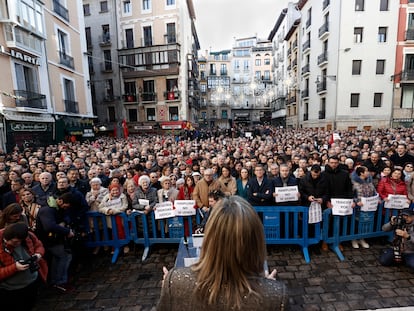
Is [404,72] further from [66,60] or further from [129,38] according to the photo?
[66,60]

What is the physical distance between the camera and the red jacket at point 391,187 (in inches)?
183

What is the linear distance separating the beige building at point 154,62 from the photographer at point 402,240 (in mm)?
25093

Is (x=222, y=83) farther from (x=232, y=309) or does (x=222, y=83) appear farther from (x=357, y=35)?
(x=232, y=309)

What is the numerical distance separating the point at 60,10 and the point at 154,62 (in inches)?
431

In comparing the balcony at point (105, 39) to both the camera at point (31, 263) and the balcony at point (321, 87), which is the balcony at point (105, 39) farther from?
the camera at point (31, 263)

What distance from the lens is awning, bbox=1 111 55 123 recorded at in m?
13.3

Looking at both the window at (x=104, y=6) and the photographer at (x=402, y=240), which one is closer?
the photographer at (x=402, y=240)

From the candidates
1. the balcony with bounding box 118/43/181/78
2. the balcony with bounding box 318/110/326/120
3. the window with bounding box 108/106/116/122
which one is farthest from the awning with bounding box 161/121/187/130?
the balcony with bounding box 318/110/326/120

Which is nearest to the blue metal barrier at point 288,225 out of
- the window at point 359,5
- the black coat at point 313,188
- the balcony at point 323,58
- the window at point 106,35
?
the black coat at point 313,188

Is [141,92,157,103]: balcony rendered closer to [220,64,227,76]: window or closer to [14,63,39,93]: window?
[14,63,39,93]: window

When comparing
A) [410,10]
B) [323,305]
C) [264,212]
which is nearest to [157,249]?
[264,212]

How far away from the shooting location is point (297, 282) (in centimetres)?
371

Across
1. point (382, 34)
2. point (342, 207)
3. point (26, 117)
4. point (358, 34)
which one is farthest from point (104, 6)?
point (342, 207)

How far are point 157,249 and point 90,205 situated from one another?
1.69 meters
